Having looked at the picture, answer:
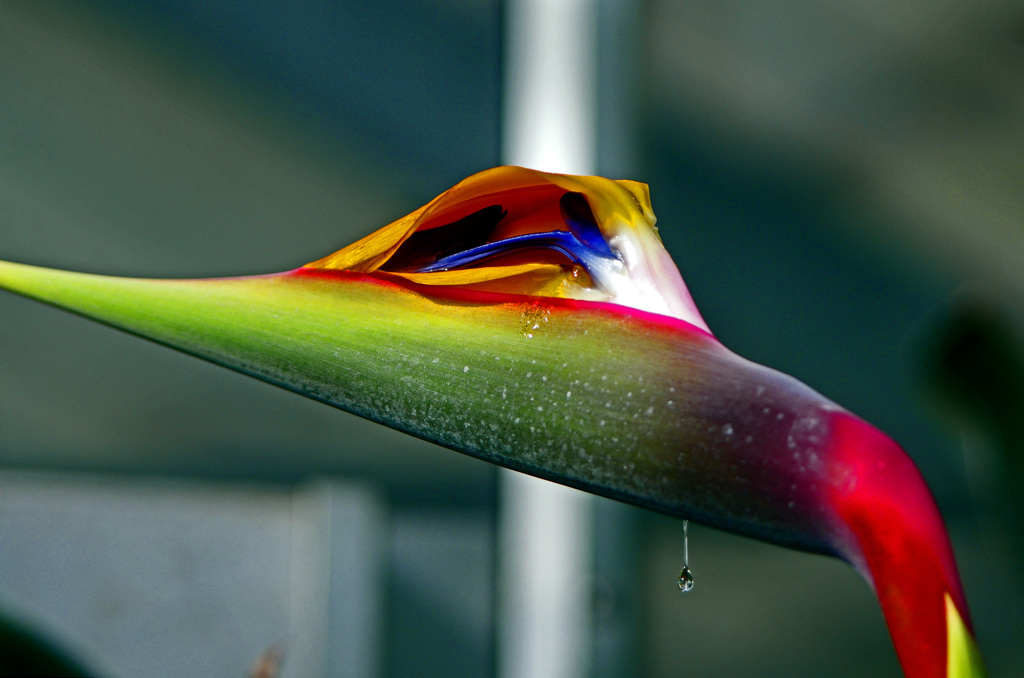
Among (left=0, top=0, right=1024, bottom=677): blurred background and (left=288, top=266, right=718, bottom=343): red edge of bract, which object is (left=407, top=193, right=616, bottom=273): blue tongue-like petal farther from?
(left=0, top=0, right=1024, bottom=677): blurred background

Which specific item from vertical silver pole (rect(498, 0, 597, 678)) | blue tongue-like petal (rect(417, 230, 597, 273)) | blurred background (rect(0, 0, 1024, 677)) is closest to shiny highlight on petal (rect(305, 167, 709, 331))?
blue tongue-like petal (rect(417, 230, 597, 273))

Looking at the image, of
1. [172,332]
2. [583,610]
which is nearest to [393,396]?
[172,332]

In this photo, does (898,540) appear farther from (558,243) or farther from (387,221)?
(387,221)

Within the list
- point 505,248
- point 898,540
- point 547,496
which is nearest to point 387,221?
point 547,496

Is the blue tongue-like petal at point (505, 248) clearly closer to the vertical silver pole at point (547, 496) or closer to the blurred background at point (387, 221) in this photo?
the blurred background at point (387, 221)

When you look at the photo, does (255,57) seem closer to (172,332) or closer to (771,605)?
(172,332)

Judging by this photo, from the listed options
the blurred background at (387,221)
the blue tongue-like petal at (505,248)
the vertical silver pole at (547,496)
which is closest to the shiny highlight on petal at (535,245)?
the blue tongue-like petal at (505,248)
